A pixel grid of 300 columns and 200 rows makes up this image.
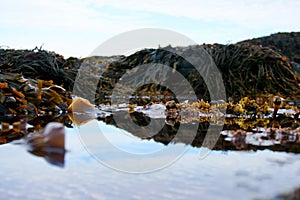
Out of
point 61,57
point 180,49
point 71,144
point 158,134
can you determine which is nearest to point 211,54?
point 180,49

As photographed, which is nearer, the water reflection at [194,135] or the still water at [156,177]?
the still water at [156,177]

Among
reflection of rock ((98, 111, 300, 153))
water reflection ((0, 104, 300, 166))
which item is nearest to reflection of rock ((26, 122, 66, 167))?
water reflection ((0, 104, 300, 166))

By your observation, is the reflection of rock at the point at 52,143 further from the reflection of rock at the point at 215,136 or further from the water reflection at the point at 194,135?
the reflection of rock at the point at 215,136

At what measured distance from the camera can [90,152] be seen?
1.57m

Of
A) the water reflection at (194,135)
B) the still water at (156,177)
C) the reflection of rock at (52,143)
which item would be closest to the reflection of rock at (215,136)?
the water reflection at (194,135)

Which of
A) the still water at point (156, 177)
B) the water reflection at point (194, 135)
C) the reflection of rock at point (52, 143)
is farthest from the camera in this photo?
the water reflection at point (194, 135)

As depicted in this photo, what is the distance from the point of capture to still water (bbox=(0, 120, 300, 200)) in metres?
0.98

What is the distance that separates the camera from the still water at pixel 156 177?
978 millimetres

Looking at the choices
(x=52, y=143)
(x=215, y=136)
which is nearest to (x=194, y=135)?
(x=215, y=136)

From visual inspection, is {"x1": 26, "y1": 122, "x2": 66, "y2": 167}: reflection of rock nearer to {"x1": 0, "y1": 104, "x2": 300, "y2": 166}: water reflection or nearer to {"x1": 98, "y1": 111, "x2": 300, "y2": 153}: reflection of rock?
{"x1": 0, "y1": 104, "x2": 300, "y2": 166}: water reflection

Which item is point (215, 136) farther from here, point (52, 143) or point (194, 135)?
point (52, 143)

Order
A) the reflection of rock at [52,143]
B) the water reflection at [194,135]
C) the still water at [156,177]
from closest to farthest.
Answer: the still water at [156,177]
the reflection of rock at [52,143]
the water reflection at [194,135]

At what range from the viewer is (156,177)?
1161mm

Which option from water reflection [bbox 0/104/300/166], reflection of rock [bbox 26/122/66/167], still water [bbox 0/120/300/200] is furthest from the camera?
water reflection [bbox 0/104/300/166]
